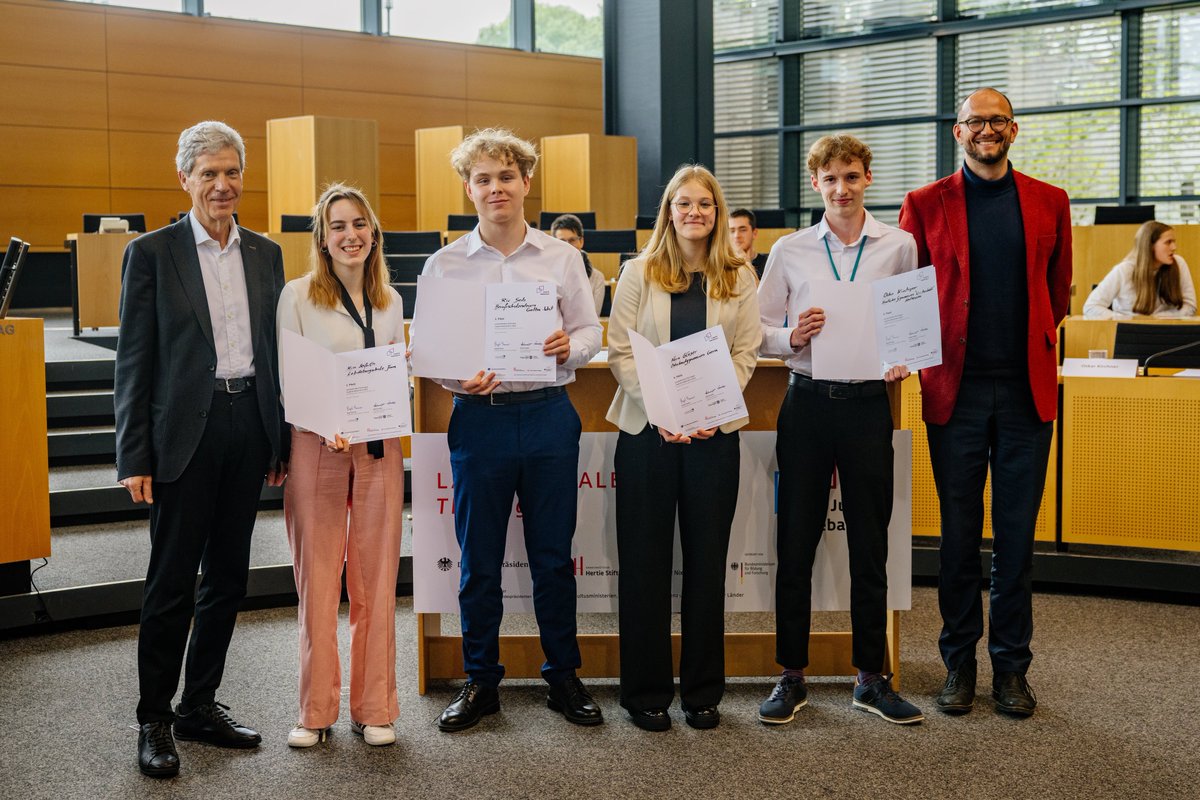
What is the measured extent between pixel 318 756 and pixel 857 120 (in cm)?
1108

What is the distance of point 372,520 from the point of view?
303cm

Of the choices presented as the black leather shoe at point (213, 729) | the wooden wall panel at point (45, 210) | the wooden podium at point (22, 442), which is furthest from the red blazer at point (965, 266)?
the wooden wall panel at point (45, 210)

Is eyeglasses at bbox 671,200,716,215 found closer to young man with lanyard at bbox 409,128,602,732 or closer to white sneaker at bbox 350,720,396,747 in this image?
young man with lanyard at bbox 409,128,602,732

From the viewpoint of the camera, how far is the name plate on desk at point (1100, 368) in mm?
4727

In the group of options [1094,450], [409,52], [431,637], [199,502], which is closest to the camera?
[199,502]

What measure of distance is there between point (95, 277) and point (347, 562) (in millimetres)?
7114

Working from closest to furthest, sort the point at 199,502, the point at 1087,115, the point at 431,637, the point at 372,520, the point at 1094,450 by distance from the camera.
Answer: the point at 199,502 → the point at 372,520 → the point at 431,637 → the point at 1094,450 → the point at 1087,115

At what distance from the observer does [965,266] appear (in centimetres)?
313

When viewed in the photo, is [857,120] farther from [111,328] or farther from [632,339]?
[632,339]

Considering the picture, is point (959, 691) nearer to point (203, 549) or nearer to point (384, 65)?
point (203, 549)

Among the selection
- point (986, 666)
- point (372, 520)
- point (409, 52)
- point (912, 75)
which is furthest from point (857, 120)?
point (372, 520)

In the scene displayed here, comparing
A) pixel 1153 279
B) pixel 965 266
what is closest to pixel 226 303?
pixel 965 266

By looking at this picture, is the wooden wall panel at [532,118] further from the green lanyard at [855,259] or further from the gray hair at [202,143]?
the gray hair at [202,143]

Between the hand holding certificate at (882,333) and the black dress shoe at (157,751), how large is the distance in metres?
1.94
